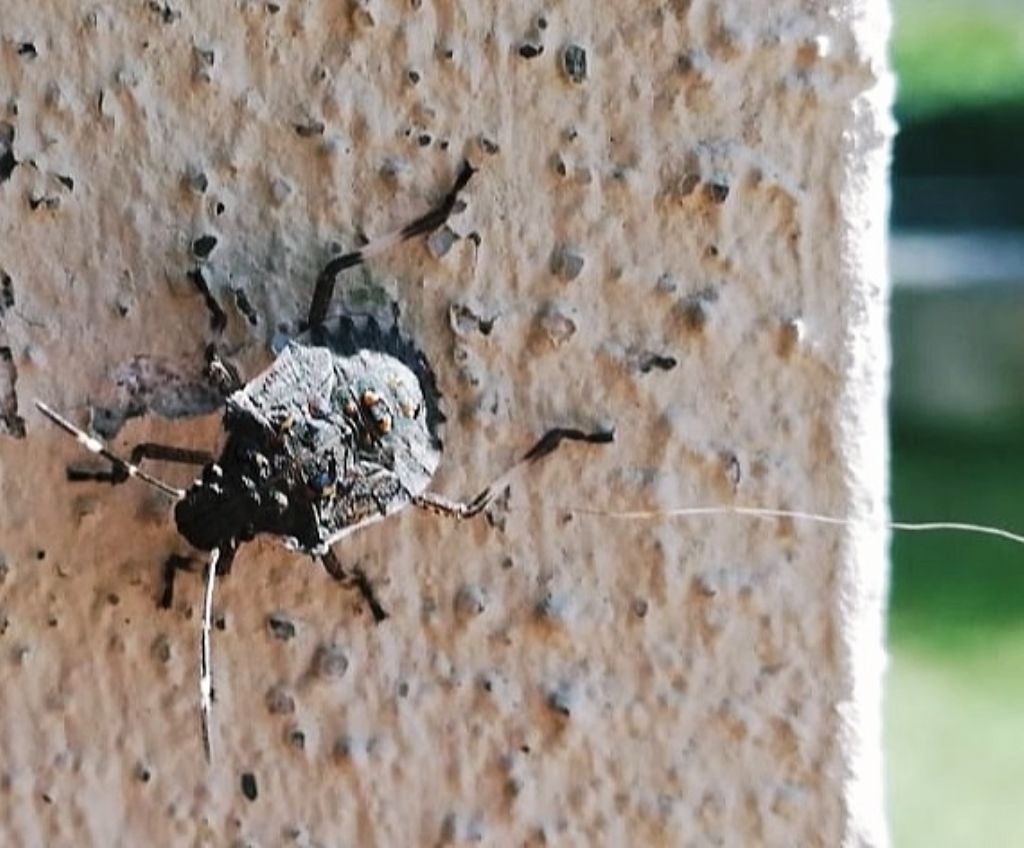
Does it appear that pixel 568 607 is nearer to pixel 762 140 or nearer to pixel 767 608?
pixel 767 608

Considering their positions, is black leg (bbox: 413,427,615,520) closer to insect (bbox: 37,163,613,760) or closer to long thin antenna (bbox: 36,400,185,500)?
insect (bbox: 37,163,613,760)

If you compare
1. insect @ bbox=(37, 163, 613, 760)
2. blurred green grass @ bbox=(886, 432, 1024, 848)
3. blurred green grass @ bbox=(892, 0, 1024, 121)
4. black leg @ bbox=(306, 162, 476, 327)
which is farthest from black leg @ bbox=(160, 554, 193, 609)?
blurred green grass @ bbox=(892, 0, 1024, 121)

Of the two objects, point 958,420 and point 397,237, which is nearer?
point 397,237

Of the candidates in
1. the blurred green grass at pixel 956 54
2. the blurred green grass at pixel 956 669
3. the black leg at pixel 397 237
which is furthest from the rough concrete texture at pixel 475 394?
the blurred green grass at pixel 956 54

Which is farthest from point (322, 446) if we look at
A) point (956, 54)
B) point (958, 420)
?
point (956, 54)

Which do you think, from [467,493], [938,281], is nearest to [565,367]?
[467,493]

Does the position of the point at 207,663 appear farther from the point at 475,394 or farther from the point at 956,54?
the point at 956,54
